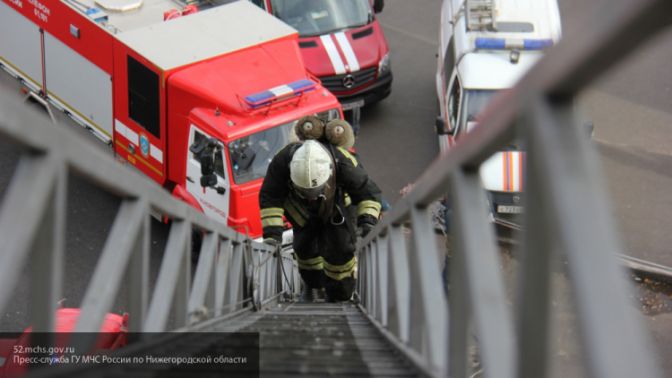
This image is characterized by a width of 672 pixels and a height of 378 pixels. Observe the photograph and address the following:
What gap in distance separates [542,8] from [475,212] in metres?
8.02

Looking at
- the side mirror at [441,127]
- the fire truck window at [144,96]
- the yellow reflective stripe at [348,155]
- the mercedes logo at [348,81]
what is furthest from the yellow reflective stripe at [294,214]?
the mercedes logo at [348,81]

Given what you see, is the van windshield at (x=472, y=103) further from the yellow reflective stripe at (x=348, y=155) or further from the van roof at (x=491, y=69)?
the yellow reflective stripe at (x=348, y=155)

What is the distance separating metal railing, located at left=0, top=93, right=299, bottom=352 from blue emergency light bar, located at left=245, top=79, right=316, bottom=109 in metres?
4.26

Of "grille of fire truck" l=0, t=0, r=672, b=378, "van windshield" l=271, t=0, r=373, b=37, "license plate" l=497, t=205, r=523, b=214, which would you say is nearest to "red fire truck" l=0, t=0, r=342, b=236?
"van windshield" l=271, t=0, r=373, b=37

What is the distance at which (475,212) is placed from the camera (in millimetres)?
2002

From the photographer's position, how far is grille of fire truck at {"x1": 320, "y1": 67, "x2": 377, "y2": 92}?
34.7ft

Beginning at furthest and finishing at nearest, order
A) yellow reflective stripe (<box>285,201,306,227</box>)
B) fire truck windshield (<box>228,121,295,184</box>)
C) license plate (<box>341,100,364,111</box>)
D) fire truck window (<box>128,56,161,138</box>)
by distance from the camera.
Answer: license plate (<box>341,100,364,111</box>), fire truck window (<box>128,56,161,138</box>), fire truck windshield (<box>228,121,295,184</box>), yellow reflective stripe (<box>285,201,306,227</box>)

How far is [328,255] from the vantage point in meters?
6.58

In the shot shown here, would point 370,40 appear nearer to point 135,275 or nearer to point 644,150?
point 644,150

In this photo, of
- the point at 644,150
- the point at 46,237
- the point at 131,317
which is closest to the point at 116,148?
the point at 644,150

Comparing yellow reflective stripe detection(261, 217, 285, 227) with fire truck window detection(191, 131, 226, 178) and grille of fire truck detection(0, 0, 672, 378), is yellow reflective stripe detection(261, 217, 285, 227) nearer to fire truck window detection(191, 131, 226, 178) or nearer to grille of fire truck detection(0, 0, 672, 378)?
fire truck window detection(191, 131, 226, 178)

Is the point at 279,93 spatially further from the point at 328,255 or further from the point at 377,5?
the point at 377,5

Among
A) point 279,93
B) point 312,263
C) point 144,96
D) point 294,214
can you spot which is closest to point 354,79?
point 279,93

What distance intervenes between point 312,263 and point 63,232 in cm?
486
